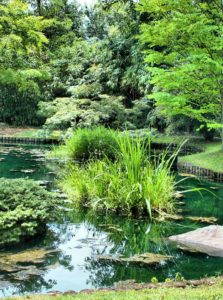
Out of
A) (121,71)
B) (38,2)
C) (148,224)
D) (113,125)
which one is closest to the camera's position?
(148,224)

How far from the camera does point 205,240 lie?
4969 millimetres

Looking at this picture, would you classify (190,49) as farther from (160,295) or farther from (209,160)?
(160,295)

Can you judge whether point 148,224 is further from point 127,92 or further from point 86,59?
point 86,59

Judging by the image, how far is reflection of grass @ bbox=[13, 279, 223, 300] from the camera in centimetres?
283

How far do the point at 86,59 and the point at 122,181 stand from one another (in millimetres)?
16791

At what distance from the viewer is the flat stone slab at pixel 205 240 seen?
4777mm

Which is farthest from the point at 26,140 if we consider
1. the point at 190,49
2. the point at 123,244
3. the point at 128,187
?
the point at 123,244

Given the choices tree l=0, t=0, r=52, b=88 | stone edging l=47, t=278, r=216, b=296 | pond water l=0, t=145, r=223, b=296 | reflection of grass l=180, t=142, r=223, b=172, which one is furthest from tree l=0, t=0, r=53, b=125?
stone edging l=47, t=278, r=216, b=296

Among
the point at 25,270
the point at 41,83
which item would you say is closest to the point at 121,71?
the point at 41,83

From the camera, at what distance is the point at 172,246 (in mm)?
5020

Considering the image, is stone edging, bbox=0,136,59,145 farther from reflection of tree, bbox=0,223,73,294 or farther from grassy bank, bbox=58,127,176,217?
reflection of tree, bbox=0,223,73,294

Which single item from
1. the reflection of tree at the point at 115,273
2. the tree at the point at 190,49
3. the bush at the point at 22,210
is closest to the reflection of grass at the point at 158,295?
the reflection of tree at the point at 115,273

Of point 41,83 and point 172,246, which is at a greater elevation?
point 41,83

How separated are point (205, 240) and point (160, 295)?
7.28ft
